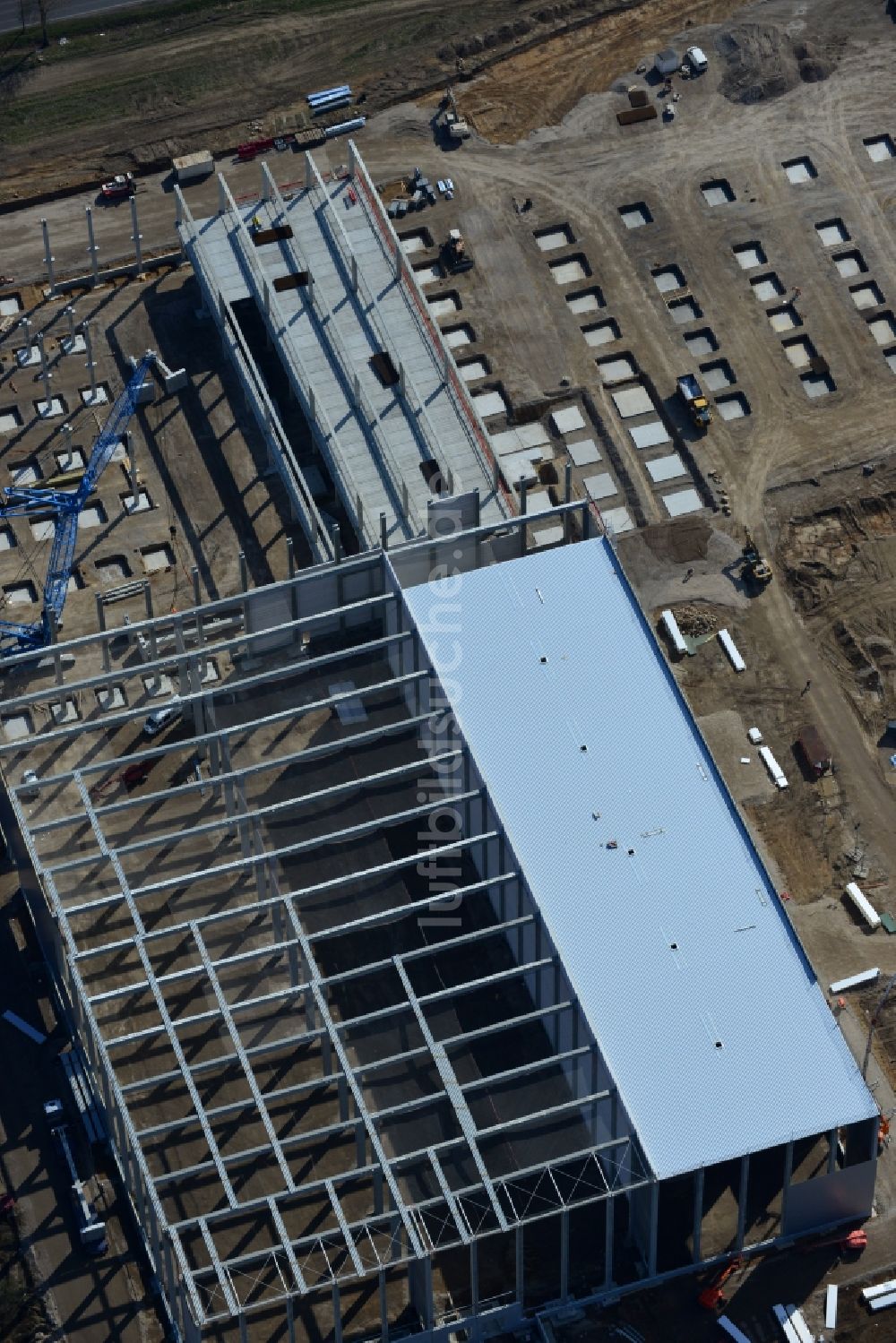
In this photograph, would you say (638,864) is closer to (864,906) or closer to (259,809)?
(864,906)

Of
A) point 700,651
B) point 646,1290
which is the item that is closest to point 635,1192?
point 646,1290

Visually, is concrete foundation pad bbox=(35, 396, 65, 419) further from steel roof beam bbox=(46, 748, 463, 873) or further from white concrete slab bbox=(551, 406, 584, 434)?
steel roof beam bbox=(46, 748, 463, 873)

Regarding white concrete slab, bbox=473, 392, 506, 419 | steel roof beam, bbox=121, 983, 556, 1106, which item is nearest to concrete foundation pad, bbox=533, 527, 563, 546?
white concrete slab, bbox=473, 392, 506, 419

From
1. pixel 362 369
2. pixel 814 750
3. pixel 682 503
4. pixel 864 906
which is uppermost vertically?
pixel 362 369

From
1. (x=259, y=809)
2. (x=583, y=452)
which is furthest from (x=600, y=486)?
(x=259, y=809)

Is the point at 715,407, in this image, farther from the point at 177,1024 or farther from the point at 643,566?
the point at 177,1024

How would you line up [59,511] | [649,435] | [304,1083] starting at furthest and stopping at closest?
1. [649,435]
2. [59,511]
3. [304,1083]
